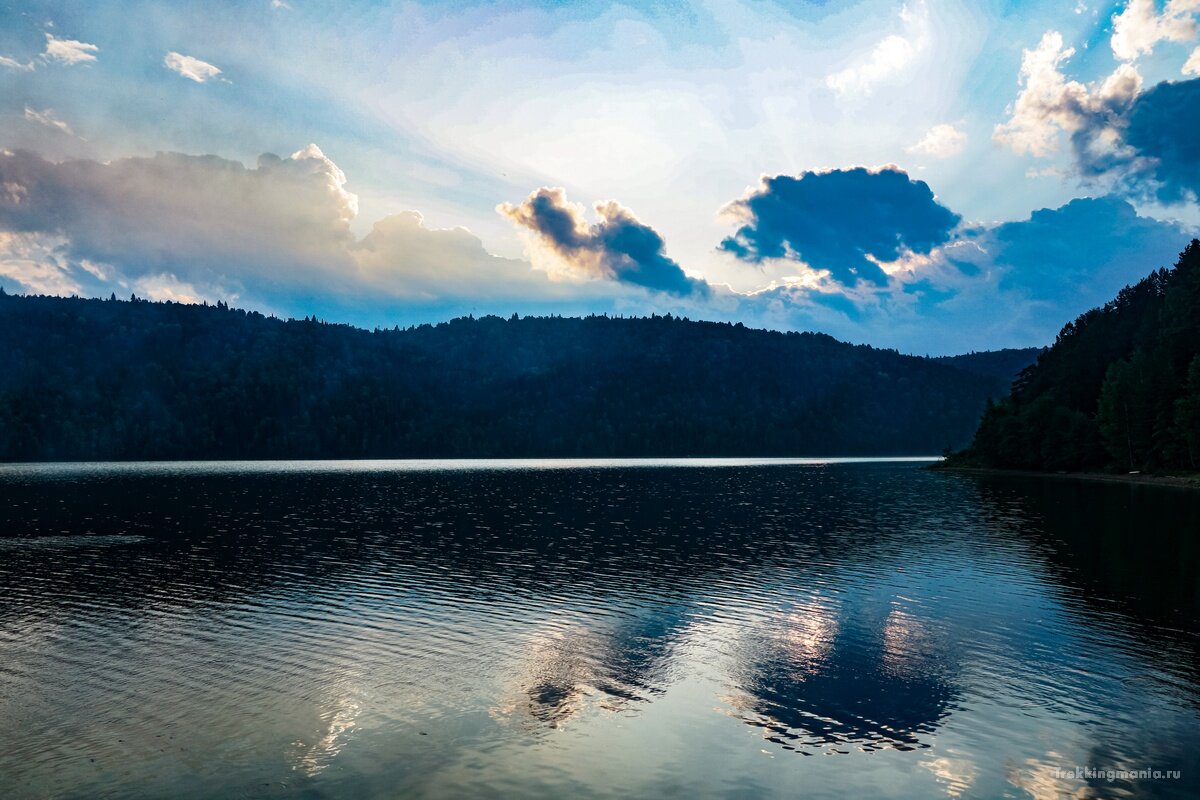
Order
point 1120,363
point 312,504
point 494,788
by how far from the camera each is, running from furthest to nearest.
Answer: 1. point 1120,363
2. point 312,504
3. point 494,788

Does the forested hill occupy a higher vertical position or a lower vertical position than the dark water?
higher

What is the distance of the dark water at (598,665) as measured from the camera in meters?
23.9

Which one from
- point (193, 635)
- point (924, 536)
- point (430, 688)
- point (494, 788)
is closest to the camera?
point (494, 788)

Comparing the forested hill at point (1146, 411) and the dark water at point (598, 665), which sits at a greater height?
the forested hill at point (1146, 411)

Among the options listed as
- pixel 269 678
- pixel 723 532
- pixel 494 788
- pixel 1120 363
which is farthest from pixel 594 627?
pixel 1120 363

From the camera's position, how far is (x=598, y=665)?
35.5 m

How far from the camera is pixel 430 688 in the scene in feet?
105

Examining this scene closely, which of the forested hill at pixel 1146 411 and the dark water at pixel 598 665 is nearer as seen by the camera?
the dark water at pixel 598 665

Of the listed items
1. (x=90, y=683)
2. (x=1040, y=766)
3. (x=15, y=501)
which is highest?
(x=1040, y=766)

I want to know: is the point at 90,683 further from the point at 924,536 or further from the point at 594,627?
the point at 924,536

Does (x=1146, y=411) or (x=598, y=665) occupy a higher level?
(x=1146, y=411)

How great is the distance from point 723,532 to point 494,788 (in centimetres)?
6761

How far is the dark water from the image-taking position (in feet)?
78.3

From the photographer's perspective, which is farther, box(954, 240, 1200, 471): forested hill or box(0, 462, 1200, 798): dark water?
box(954, 240, 1200, 471): forested hill
